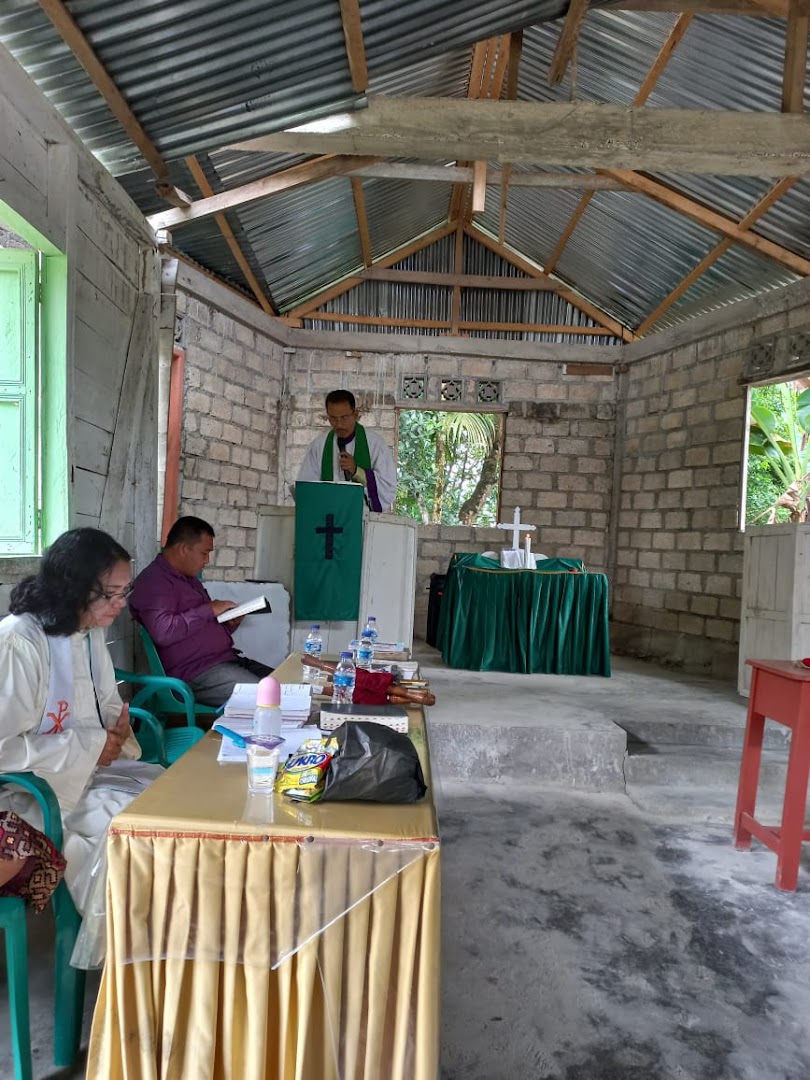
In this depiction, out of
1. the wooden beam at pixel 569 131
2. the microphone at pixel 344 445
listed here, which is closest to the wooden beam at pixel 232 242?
the wooden beam at pixel 569 131

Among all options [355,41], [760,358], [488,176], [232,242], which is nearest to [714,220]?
[760,358]

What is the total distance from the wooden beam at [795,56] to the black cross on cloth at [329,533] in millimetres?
3438

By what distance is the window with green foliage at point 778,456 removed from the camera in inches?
347

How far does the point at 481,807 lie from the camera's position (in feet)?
12.6

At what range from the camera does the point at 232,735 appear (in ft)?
6.07

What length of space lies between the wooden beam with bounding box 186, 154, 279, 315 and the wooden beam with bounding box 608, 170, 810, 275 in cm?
320

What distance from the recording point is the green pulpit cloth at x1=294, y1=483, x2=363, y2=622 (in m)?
4.65

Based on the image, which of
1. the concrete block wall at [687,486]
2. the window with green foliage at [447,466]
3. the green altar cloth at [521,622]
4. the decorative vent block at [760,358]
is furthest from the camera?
the window with green foliage at [447,466]

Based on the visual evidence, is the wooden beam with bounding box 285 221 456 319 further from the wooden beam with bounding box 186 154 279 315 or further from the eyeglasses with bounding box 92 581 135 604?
the eyeglasses with bounding box 92 581 135 604

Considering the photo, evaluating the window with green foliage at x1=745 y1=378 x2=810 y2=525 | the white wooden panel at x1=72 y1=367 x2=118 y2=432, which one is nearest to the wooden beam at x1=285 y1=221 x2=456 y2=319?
the window with green foliage at x1=745 y1=378 x2=810 y2=525

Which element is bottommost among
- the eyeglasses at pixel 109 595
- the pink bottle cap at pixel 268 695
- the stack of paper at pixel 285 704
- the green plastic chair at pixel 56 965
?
the green plastic chair at pixel 56 965

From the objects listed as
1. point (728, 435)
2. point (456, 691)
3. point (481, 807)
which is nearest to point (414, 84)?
point (728, 435)

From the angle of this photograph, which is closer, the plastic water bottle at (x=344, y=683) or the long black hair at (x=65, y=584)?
the long black hair at (x=65, y=584)

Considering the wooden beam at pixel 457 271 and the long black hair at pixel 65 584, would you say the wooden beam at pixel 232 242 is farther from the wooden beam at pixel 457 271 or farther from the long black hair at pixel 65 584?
the long black hair at pixel 65 584
